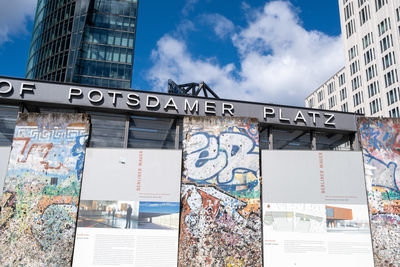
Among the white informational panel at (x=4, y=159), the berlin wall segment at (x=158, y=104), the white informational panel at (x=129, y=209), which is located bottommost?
the white informational panel at (x=129, y=209)

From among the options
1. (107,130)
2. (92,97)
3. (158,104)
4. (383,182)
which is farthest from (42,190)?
(383,182)

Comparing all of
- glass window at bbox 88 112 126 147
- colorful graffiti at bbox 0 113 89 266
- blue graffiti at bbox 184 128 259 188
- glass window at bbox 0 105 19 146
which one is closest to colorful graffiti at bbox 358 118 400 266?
blue graffiti at bbox 184 128 259 188

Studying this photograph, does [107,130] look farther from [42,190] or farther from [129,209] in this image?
[129,209]

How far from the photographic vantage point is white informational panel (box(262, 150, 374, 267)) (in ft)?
32.0

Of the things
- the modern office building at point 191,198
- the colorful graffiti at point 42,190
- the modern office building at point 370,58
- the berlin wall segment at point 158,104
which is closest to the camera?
the colorful graffiti at point 42,190

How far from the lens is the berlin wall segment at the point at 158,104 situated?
1316 cm

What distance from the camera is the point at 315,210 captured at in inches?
396

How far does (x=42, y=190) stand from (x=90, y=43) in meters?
43.4

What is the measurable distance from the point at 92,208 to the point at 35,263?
2126 mm

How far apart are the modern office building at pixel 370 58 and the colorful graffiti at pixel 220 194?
43.9m

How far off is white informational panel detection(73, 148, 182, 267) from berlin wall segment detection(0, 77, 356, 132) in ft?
13.2

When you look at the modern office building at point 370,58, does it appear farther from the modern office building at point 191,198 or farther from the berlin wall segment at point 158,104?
the modern office building at point 191,198

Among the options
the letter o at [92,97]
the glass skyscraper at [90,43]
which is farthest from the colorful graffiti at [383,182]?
the glass skyscraper at [90,43]

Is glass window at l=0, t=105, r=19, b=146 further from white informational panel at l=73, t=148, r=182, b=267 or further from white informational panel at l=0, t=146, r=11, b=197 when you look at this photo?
white informational panel at l=73, t=148, r=182, b=267
